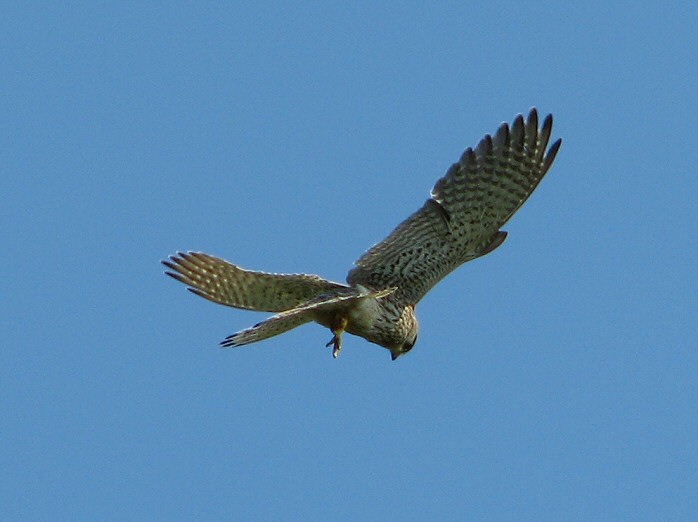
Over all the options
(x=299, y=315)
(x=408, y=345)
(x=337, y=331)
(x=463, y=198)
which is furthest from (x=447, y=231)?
(x=299, y=315)

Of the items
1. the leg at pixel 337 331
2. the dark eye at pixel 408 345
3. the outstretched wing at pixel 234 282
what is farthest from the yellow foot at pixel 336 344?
the dark eye at pixel 408 345

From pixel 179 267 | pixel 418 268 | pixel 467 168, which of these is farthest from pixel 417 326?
pixel 179 267

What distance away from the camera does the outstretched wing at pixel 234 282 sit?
1344 centimetres

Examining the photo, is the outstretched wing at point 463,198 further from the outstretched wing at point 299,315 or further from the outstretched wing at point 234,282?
the outstretched wing at point 234,282

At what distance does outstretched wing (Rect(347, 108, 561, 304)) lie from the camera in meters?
14.4

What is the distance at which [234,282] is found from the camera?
13.6m

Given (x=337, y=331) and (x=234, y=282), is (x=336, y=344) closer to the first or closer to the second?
(x=337, y=331)

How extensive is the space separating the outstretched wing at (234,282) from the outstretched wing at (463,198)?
2.69 ft

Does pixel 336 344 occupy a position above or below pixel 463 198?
below

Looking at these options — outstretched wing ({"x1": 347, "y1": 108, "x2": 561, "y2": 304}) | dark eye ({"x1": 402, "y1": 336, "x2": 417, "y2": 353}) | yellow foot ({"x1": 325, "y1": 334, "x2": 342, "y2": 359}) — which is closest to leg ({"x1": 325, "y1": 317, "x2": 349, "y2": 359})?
yellow foot ({"x1": 325, "y1": 334, "x2": 342, "y2": 359})

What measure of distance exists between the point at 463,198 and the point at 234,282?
7.65 ft

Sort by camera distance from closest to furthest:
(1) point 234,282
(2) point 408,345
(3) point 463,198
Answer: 1. (1) point 234,282
2. (3) point 463,198
3. (2) point 408,345

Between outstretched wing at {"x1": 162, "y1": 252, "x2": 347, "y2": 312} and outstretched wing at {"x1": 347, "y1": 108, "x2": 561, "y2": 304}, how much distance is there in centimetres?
82

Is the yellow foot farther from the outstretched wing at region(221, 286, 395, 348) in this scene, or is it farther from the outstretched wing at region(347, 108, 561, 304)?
the outstretched wing at region(347, 108, 561, 304)
